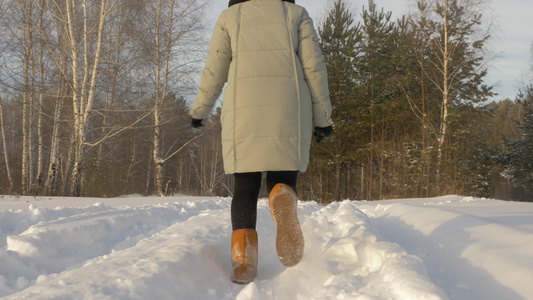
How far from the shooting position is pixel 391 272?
1.70 meters

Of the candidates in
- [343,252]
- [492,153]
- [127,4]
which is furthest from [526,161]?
[343,252]

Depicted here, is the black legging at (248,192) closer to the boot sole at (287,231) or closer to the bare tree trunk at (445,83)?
the boot sole at (287,231)

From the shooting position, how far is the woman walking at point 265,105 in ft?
6.91

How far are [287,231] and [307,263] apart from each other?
0.27 m

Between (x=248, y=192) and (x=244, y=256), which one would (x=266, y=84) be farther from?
(x=244, y=256)

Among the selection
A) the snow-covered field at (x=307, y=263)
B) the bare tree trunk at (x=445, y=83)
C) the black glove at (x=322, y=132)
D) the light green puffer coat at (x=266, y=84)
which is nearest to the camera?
the snow-covered field at (x=307, y=263)

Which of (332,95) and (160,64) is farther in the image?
(332,95)

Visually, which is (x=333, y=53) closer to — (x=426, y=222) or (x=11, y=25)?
(x=11, y=25)

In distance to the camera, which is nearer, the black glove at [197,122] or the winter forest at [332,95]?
the black glove at [197,122]

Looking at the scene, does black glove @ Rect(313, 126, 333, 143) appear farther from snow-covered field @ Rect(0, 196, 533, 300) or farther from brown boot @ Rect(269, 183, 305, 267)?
snow-covered field @ Rect(0, 196, 533, 300)

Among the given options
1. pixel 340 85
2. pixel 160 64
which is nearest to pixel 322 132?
pixel 160 64

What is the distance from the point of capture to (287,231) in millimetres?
2070

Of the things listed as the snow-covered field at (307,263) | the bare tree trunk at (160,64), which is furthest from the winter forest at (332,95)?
the snow-covered field at (307,263)

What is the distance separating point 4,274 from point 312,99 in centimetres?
220
